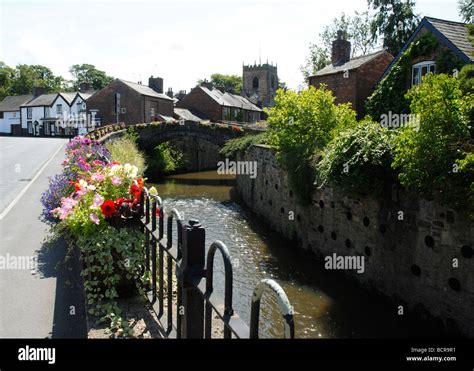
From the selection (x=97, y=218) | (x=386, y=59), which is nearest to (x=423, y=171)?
(x=97, y=218)

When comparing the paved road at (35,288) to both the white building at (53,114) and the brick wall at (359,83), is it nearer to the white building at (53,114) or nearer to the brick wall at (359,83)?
the brick wall at (359,83)

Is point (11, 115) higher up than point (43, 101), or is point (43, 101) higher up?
point (43, 101)

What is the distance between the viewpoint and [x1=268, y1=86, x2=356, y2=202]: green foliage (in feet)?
50.7

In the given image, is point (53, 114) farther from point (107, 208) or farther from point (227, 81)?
point (107, 208)

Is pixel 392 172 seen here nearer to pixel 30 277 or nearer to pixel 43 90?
pixel 30 277

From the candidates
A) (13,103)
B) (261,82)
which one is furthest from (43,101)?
(261,82)

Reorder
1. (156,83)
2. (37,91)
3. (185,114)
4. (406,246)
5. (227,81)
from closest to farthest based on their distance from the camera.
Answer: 1. (406,246)
2. (185,114)
3. (156,83)
4. (37,91)
5. (227,81)

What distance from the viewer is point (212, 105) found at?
2224 inches

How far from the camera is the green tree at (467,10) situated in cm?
3721

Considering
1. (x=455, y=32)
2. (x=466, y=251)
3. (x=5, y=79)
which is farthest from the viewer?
(x=5, y=79)

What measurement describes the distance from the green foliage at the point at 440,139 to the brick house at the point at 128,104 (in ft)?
137

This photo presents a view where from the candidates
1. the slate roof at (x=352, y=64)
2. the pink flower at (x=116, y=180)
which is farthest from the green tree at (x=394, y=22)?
the pink flower at (x=116, y=180)

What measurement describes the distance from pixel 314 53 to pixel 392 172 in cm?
4732

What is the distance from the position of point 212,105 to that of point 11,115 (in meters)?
33.3
